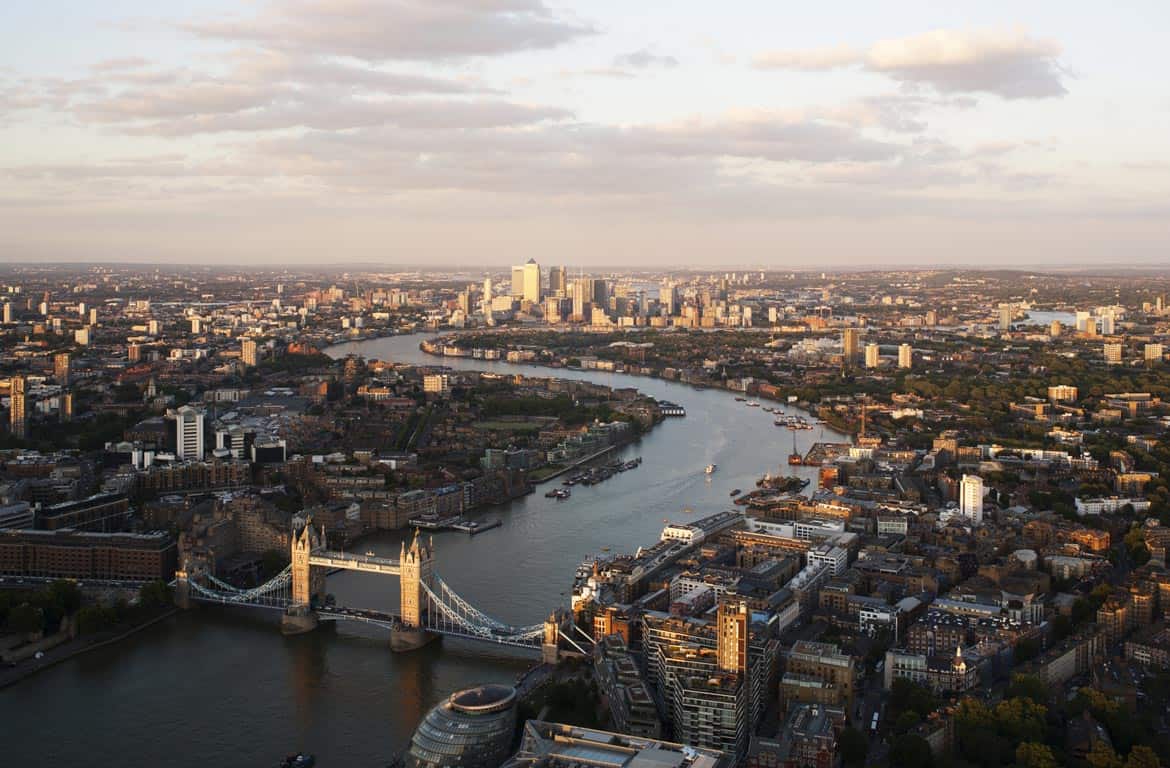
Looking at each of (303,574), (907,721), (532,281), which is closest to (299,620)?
(303,574)

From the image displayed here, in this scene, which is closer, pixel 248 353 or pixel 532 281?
pixel 248 353

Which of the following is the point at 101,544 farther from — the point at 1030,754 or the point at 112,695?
the point at 1030,754

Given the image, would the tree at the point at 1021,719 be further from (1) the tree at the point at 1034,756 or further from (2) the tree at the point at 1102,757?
(2) the tree at the point at 1102,757

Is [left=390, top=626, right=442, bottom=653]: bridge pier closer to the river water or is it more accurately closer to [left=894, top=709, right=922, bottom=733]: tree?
the river water

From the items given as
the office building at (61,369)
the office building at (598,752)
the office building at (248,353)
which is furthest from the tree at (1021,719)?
the office building at (248,353)

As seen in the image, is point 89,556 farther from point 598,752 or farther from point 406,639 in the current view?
point 598,752

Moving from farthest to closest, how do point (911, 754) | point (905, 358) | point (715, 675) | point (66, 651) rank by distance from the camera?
1. point (905, 358)
2. point (66, 651)
3. point (715, 675)
4. point (911, 754)

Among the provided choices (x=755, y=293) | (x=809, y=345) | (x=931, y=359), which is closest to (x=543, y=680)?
(x=931, y=359)
